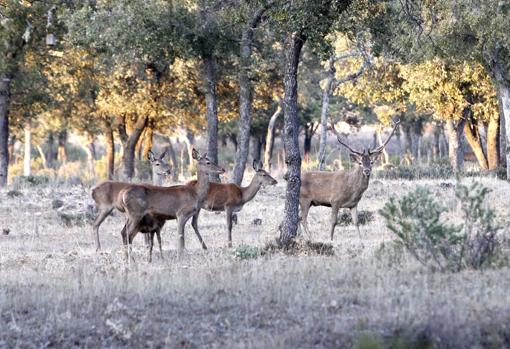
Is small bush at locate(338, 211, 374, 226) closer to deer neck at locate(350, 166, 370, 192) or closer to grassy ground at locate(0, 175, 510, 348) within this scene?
deer neck at locate(350, 166, 370, 192)

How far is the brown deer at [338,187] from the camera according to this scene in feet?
62.7

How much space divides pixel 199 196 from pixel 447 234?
21.2ft

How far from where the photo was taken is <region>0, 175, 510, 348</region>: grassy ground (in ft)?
30.1

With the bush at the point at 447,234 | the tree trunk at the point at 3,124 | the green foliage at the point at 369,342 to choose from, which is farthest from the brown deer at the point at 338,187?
the tree trunk at the point at 3,124

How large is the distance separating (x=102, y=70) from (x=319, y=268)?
24.0 metres

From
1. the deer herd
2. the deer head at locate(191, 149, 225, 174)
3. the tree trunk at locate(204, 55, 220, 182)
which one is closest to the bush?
the deer herd

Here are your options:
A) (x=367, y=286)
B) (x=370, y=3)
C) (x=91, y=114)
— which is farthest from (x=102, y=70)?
(x=367, y=286)

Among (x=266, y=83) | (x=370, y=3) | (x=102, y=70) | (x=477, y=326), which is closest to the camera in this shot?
(x=477, y=326)

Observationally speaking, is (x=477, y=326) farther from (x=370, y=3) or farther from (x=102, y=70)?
(x=102, y=70)

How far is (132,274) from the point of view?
1271 centimetres

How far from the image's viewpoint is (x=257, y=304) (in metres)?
10.3

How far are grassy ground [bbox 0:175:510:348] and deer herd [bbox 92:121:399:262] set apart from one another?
1.73 metres

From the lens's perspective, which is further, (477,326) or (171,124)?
(171,124)

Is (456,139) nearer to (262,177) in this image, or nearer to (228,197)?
(262,177)
